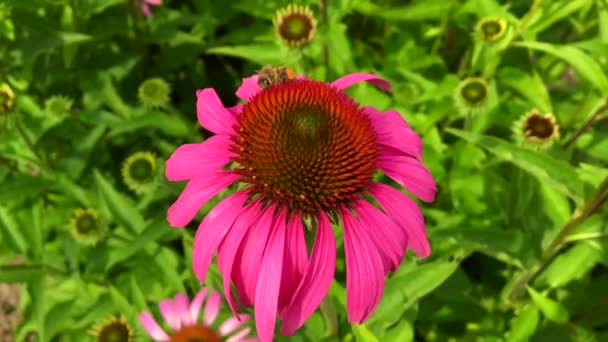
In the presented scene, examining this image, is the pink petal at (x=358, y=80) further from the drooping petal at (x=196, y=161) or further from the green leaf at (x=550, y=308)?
the green leaf at (x=550, y=308)

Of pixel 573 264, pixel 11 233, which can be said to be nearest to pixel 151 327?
pixel 11 233

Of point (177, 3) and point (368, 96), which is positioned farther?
point (177, 3)

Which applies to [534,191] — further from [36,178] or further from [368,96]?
[36,178]

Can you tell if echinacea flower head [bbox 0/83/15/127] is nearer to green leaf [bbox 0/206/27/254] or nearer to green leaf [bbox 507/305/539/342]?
green leaf [bbox 0/206/27/254]

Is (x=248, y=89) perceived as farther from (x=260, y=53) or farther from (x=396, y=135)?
(x=260, y=53)

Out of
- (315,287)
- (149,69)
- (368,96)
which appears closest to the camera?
(315,287)

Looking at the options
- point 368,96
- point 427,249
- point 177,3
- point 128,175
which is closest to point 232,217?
point 427,249

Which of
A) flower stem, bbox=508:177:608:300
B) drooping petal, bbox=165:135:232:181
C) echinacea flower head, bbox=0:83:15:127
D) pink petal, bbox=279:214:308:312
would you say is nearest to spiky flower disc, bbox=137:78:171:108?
echinacea flower head, bbox=0:83:15:127
